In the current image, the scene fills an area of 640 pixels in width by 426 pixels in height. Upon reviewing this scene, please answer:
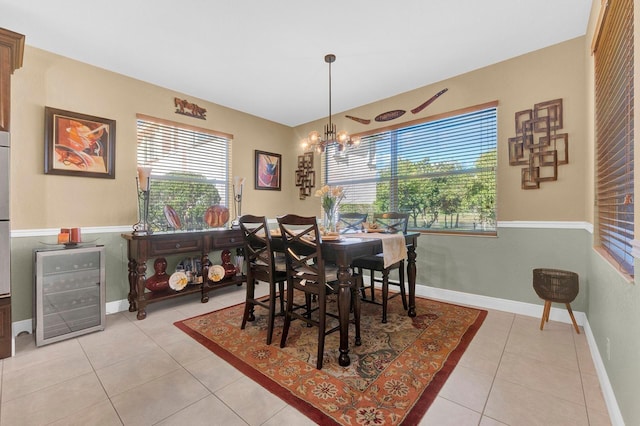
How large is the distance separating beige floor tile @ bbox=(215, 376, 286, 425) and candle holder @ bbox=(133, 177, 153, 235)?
1.96 meters

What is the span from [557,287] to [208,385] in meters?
2.82

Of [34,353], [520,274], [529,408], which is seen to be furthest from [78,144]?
[520,274]

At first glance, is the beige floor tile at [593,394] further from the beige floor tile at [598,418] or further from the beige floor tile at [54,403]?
the beige floor tile at [54,403]

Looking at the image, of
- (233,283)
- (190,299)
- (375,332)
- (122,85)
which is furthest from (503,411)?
(122,85)

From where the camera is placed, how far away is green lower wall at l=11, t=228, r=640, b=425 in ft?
4.34

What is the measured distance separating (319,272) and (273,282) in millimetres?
501

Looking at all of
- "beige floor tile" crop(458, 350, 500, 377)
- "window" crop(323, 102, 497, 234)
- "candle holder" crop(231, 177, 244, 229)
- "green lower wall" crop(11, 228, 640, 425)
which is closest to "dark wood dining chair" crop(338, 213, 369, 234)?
"window" crop(323, 102, 497, 234)

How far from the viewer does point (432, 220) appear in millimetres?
3531

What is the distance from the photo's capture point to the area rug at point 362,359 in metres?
1.57

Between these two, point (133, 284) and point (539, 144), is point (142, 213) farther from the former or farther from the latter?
point (539, 144)

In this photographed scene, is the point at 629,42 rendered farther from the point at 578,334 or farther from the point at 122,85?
the point at 122,85

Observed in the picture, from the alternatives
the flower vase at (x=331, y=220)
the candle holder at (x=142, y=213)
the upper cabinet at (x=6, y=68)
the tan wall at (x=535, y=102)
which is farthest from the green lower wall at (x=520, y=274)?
the flower vase at (x=331, y=220)

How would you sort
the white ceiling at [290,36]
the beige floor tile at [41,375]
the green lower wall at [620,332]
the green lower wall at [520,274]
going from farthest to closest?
1. the white ceiling at [290,36]
2. the beige floor tile at [41,375]
3. the green lower wall at [520,274]
4. the green lower wall at [620,332]

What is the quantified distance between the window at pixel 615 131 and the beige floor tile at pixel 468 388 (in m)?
0.99
